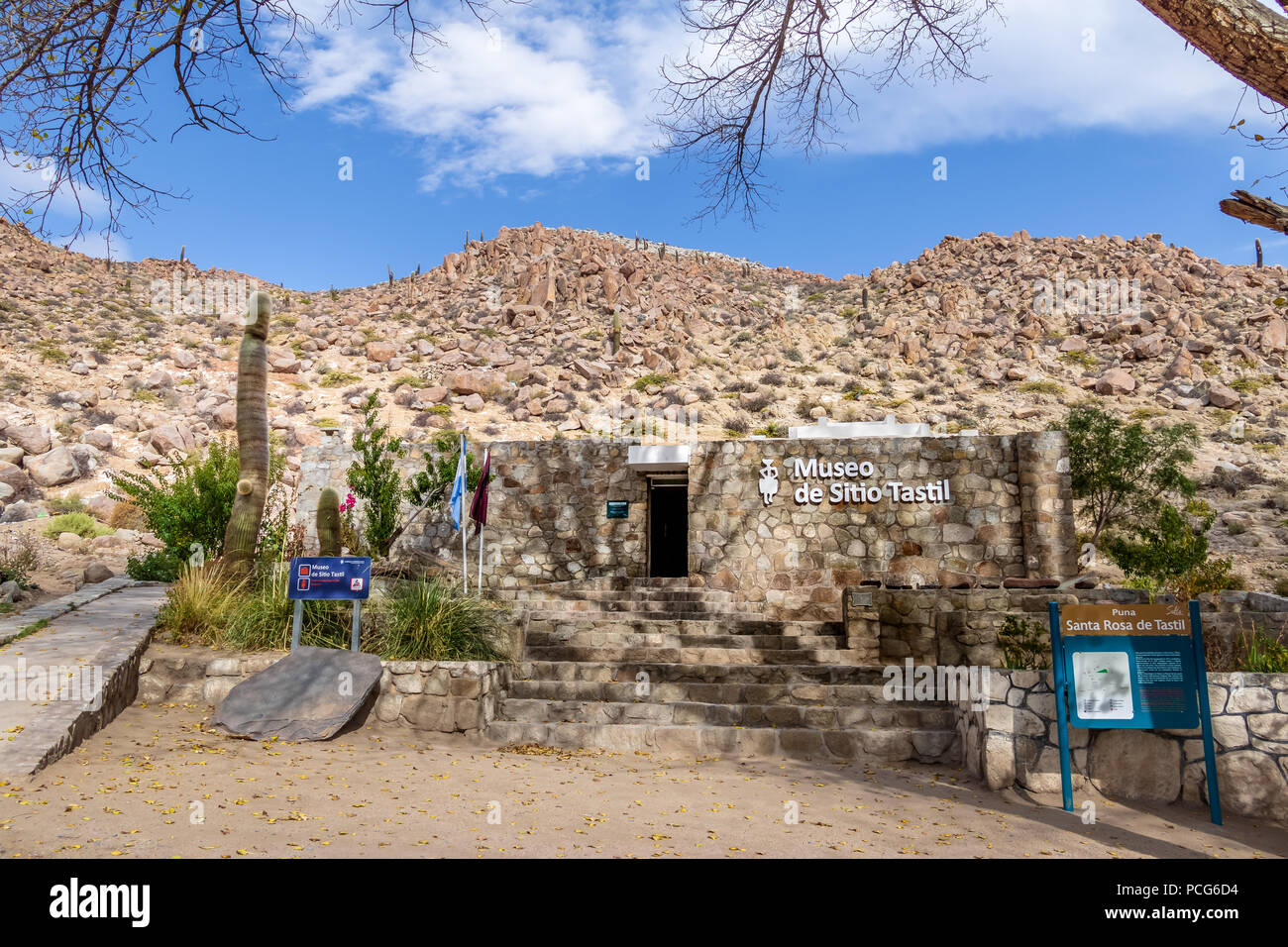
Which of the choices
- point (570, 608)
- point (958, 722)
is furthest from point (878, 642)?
point (570, 608)

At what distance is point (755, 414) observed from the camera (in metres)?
32.3

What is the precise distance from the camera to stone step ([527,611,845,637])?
10.6 metres

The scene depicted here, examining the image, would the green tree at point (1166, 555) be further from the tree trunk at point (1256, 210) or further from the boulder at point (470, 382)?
the boulder at point (470, 382)

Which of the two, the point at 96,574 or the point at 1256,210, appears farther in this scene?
the point at 96,574

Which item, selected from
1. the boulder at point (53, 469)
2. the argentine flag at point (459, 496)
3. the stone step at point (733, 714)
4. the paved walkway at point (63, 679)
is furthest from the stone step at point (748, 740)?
the boulder at point (53, 469)

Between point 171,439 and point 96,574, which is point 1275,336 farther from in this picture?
point 171,439

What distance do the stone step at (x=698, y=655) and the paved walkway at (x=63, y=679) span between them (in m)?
4.38

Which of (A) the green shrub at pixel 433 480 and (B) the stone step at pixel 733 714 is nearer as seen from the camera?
(B) the stone step at pixel 733 714

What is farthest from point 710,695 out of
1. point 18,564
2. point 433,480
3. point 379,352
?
point 379,352

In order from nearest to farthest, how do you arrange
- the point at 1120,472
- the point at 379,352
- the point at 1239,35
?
the point at 1239,35 < the point at 1120,472 < the point at 379,352

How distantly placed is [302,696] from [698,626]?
5186mm

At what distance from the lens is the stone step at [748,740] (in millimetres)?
7371

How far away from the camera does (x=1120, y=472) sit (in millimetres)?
21750
